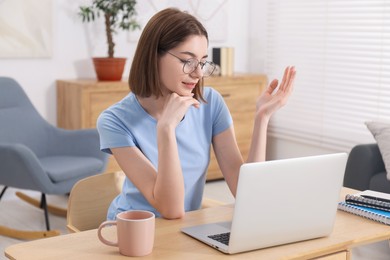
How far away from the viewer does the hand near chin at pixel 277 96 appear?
2.30 meters

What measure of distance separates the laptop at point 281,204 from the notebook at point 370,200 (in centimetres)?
32

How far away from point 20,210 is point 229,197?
155 cm

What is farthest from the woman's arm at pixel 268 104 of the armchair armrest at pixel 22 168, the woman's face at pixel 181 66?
the armchair armrest at pixel 22 168

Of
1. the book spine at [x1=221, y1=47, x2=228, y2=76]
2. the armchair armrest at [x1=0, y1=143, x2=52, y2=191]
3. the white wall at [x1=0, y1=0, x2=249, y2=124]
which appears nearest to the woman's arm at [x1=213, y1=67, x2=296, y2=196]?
the armchair armrest at [x1=0, y1=143, x2=52, y2=191]

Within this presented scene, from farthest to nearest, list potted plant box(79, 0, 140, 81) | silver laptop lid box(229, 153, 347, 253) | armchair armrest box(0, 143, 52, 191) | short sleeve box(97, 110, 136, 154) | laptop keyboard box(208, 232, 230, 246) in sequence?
1. potted plant box(79, 0, 140, 81)
2. armchair armrest box(0, 143, 52, 191)
3. short sleeve box(97, 110, 136, 154)
4. laptop keyboard box(208, 232, 230, 246)
5. silver laptop lid box(229, 153, 347, 253)

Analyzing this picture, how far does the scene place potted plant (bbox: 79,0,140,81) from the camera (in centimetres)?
502

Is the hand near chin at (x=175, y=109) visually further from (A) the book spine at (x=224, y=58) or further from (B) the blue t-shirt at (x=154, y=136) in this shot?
(A) the book spine at (x=224, y=58)

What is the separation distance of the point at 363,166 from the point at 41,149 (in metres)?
2.15

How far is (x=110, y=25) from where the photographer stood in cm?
511

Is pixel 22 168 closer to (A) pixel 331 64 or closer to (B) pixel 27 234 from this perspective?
(B) pixel 27 234

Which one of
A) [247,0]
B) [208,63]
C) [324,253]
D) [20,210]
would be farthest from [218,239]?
[247,0]

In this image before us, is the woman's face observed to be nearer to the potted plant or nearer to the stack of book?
the stack of book

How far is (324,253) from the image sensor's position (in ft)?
6.05

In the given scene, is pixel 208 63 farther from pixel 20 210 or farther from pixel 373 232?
pixel 20 210
